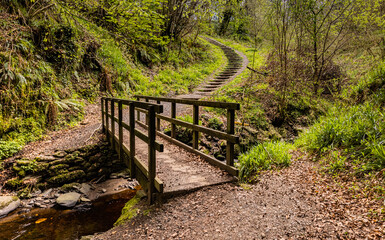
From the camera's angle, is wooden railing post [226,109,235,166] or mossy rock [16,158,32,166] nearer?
wooden railing post [226,109,235,166]

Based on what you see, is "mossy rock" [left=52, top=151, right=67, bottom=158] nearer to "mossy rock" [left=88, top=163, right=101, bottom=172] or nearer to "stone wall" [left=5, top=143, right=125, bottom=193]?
"stone wall" [left=5, top=143, right=125, bottom=193]

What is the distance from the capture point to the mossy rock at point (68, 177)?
246 inches

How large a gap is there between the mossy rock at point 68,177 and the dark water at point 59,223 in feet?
3.40

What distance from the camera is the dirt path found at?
9.36ft

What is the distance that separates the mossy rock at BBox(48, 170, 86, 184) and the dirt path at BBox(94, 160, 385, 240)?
340 centimetres

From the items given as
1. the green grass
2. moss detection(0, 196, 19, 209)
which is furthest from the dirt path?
the green grass

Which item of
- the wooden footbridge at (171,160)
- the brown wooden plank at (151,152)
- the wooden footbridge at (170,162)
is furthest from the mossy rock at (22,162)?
the brown wooden plank at (151,152)

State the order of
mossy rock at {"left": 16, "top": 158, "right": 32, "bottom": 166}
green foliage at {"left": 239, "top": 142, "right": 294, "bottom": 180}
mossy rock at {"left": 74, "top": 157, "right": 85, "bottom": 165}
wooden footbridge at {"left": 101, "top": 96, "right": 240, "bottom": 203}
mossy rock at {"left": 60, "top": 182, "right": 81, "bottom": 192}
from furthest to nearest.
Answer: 1. mossy rock at {"left": 74, "top": 157, "right": 85, "bottom": 165}
2. mossy rock at {"left": 60, "top": 182, "right": 81, "bottom": 192}
3. mossy rock at {"left": 16, "top": 158, "right": 32, "bottom": 166}
4. green foliage at {"left": 239, "top": 142, "right": 294, "bottom": 180}
5. wooden footbridge at {"left": 101, "top": 96, "right": 240, "bottom": 203}

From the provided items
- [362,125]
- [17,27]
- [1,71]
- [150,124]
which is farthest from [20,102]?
[362,125]

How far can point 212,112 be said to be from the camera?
920 centimetres

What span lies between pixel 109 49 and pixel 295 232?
40.4ft

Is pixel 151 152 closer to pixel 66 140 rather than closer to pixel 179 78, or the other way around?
pixel 66 140

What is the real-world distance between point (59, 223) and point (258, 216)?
13.6 feet

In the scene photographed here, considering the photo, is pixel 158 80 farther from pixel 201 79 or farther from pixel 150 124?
pixel 150 124
